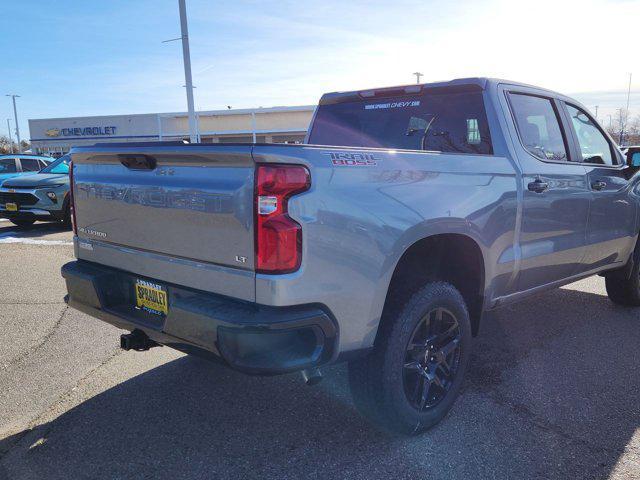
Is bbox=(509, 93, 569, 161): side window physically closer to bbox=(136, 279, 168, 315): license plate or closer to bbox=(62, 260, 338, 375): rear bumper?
bbox=(62, 260, 338, 375): rear bumper

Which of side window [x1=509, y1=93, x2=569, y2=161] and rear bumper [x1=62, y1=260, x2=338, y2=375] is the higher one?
side window [x1=509, y1=93, x2=569, y2=161]

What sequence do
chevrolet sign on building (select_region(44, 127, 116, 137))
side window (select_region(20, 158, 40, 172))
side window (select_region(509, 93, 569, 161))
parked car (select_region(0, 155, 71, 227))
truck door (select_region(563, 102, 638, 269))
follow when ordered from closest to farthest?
side window (select_region(509, 93, 569, 161)) → truck door (select_region(563, 102, 638, 269)) → parked car (select_region(0, 155, 71, 227)) → side window (select_region(20, 158, 40, 172)) → chevrolet sign on building (select_region(44, 127, 116, 137))

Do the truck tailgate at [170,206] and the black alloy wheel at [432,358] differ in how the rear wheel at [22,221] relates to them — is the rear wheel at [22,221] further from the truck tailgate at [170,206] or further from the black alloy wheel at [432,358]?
the black alloy wheel at [432,358]

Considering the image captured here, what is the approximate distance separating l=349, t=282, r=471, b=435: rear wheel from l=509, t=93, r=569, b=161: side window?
4.67ft

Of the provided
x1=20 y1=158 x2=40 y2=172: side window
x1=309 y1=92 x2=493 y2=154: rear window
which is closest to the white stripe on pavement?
x1=20 y1=158 x2=40 y2=172: side window

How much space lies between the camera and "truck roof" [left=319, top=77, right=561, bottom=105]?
3.66 m

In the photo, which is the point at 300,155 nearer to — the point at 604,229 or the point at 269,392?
the point at 269,392

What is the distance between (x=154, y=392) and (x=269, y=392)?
775mm

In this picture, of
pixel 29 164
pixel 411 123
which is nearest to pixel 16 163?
pixel 29 164

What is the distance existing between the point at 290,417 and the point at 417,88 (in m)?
2.54

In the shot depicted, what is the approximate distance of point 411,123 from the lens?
13.2 feet

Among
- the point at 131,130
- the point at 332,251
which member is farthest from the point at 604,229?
the point at 131,130

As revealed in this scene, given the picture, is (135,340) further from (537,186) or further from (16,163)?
(16,163)

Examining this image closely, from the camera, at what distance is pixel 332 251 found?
2357mm
